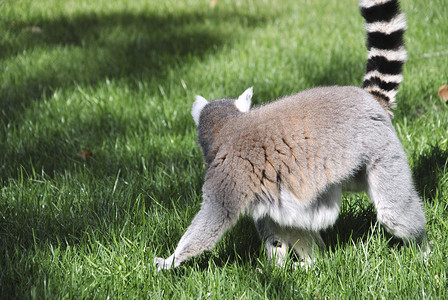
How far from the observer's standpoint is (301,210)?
272cm

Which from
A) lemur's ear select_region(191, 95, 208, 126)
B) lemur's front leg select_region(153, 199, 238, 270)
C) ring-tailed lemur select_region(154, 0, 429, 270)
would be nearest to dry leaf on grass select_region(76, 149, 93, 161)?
lemur's ear select_region(191, 95, 208, 126)

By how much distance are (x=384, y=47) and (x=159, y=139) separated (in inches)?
81.5

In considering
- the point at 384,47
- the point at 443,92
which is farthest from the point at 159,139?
the point at 443,92

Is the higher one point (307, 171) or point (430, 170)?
point (307, 171)

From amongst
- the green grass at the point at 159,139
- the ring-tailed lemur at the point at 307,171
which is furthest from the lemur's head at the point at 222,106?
the green grass at the point at 159,139

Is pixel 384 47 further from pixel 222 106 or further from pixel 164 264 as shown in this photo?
pixel 164 264

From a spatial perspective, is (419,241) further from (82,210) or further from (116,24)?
(116,24)

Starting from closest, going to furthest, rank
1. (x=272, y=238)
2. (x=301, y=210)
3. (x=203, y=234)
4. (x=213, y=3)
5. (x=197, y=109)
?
(x=203, y=234)
(x=301, y=210)
(x=272, y=238)
(x=197, y=109)
(x=213, y=3)

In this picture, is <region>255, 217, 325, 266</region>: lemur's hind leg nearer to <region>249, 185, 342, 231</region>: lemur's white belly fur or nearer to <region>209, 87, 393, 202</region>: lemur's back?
<region>249, 185, 342, 231</region>: lemur's white belly fur

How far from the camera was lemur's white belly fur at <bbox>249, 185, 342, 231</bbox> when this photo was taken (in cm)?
271

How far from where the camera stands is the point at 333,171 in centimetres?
267

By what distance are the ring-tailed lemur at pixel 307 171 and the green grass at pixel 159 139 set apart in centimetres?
23

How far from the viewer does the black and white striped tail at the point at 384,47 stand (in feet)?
9.82

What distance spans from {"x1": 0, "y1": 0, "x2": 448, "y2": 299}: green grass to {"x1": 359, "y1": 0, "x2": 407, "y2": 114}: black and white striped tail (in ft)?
2.56
